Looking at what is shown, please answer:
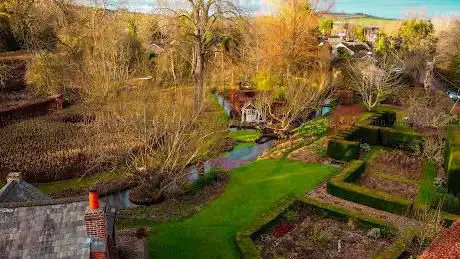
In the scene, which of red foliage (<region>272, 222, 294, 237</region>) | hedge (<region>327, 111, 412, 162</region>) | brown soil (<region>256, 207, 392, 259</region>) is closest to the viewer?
brown soil (<region>256, 207, 392, 259</region>)

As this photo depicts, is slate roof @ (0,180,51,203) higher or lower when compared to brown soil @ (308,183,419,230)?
higher

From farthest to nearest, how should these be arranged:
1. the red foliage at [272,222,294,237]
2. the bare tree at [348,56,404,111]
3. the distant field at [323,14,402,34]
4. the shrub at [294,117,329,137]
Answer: the distant field at [323,14,402,34] < the bare tree at [348,56,404,111] < the shrub at [294,117,329,137] < the red foliage at [272,222,294,237]

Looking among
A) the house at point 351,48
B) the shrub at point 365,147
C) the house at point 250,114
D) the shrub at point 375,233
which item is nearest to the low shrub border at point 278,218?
the shrub at point 375,233

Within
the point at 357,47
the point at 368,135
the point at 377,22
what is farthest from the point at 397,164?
the point at 377,22

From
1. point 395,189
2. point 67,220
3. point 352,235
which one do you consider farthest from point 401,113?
point 67,220

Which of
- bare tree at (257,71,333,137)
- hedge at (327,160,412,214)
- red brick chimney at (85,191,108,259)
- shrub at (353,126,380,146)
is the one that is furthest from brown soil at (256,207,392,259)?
bare tree at (257,71,333,137)

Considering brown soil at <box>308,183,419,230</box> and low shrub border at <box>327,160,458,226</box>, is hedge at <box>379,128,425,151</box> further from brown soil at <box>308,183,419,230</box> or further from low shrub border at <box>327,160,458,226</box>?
brown soil at <box>308,183,419,230</box>

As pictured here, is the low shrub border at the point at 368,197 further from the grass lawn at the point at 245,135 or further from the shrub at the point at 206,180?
the grass lawn at the point at 245,135
